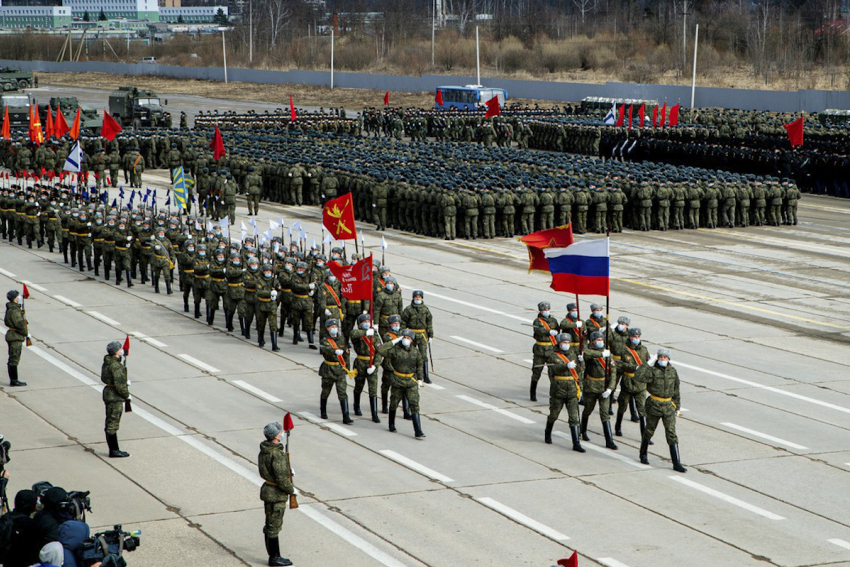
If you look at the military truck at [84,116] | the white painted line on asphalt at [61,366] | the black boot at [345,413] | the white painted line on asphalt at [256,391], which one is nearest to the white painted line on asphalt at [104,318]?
the white painted line on asphalt at [61,366]

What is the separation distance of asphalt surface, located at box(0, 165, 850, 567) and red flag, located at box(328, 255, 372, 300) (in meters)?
1.36

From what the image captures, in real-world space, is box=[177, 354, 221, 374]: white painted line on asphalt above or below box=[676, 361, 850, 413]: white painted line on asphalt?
above

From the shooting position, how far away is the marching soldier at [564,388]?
Result: 14.7 m

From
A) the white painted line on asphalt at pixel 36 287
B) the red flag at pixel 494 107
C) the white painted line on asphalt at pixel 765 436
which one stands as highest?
the red flag at pixel 494 107

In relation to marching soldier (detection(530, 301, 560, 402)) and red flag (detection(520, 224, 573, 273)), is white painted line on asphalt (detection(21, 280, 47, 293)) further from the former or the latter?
marching soldier (detection(530, 301, 560, 402))

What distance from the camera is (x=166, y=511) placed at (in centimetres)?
1258

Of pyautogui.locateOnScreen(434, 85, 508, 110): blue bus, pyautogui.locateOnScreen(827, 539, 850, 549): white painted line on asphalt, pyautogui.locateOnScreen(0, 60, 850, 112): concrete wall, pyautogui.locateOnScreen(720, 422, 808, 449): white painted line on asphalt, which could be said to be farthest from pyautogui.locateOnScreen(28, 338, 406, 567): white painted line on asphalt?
pyautogui.locateOnScreen(0, 60, 850, 112): concrete wall

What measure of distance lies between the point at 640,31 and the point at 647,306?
86557 millimetres

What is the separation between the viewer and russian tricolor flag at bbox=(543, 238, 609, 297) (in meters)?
16.2

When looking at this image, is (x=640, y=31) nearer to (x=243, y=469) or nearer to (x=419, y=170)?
(x=419, y=170)

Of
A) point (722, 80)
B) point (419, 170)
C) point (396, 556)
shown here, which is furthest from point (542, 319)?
point (722, 80)

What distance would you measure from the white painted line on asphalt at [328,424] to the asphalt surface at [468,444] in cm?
5

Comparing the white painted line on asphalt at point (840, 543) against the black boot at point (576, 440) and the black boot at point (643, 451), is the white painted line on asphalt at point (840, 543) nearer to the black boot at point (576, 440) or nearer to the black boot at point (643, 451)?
the black boot at point (643, 451)

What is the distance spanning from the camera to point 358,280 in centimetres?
1783
